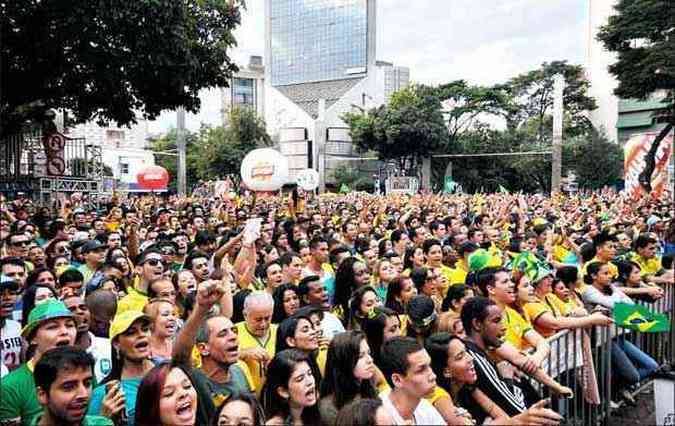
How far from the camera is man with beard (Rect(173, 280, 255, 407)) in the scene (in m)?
3.22

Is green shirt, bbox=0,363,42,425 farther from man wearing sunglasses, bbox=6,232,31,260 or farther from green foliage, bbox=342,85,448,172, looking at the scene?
green foliage, bbox=342,85,448,172

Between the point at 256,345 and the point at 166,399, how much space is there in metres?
1.18

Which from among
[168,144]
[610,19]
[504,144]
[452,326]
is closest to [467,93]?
[504,144]

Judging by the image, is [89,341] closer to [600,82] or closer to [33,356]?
[33,356]

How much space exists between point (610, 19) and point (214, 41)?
11978 mm

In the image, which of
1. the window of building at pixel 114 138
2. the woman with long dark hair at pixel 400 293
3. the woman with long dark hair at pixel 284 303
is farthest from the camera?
the window of building at pixel 114 138

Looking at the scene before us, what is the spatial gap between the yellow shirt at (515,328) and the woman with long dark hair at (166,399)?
205 cm

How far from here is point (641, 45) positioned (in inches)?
734

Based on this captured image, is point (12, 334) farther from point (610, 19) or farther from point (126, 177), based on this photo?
point (126, 177)

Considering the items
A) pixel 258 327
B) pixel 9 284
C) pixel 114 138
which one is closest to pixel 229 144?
pixel 114 138

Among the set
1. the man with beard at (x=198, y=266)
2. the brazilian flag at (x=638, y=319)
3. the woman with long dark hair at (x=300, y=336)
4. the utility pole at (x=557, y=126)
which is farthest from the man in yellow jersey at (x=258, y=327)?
the utility pole at (x=557, y=126)

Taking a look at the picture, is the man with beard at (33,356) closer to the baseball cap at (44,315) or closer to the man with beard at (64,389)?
the baseball cap at (44,315)

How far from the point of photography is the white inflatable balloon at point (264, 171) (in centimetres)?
2397

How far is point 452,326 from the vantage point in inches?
156
